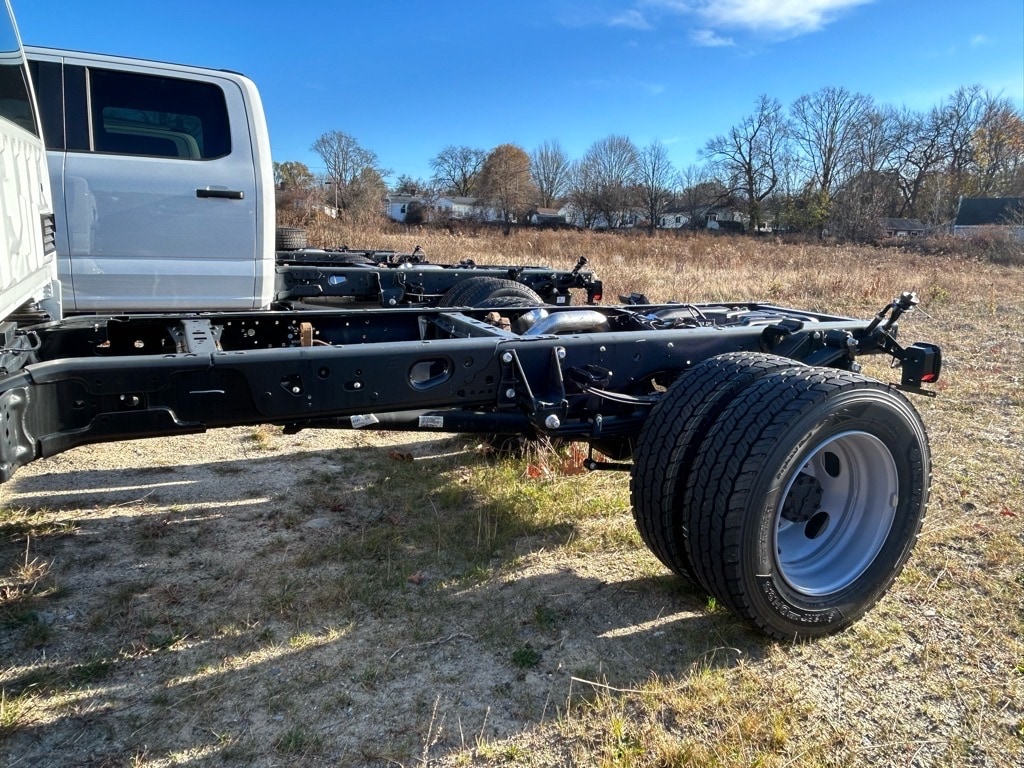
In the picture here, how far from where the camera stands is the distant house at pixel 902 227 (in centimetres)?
4422

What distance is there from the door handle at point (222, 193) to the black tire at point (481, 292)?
1.81 meters

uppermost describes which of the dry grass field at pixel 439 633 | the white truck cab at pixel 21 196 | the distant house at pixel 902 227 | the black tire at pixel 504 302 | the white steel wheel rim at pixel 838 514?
the distant house at pixel 902 227

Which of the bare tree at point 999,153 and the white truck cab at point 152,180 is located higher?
the bare tree at point 999,153

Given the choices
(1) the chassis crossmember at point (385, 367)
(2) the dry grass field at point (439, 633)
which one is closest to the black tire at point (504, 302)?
(1) the chassis crossmember at point (385, 367)

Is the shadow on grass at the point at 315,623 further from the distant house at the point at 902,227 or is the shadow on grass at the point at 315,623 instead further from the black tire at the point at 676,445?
the distant house at the point at 902,227

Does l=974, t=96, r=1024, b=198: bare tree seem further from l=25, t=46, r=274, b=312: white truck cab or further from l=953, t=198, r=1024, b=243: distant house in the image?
l=25, t=46, r=274, b=312: white truck cab

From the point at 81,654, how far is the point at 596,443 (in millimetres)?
2221

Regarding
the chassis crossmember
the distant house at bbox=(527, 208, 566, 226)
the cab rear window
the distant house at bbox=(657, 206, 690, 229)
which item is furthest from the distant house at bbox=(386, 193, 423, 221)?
the chassis crossmember

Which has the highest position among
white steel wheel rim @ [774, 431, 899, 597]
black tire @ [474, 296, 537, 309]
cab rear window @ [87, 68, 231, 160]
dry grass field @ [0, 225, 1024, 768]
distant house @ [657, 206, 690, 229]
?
distant house @ [657, 206, 690, 229]

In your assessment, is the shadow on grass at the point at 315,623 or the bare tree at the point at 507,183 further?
the bare tree at the point at 507,183

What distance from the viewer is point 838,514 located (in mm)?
2932

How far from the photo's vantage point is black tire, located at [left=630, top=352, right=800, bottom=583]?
103 inches

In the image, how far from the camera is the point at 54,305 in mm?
3285

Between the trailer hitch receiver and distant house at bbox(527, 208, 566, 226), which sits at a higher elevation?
distant house at bbox(527, 208, 566, 226)
